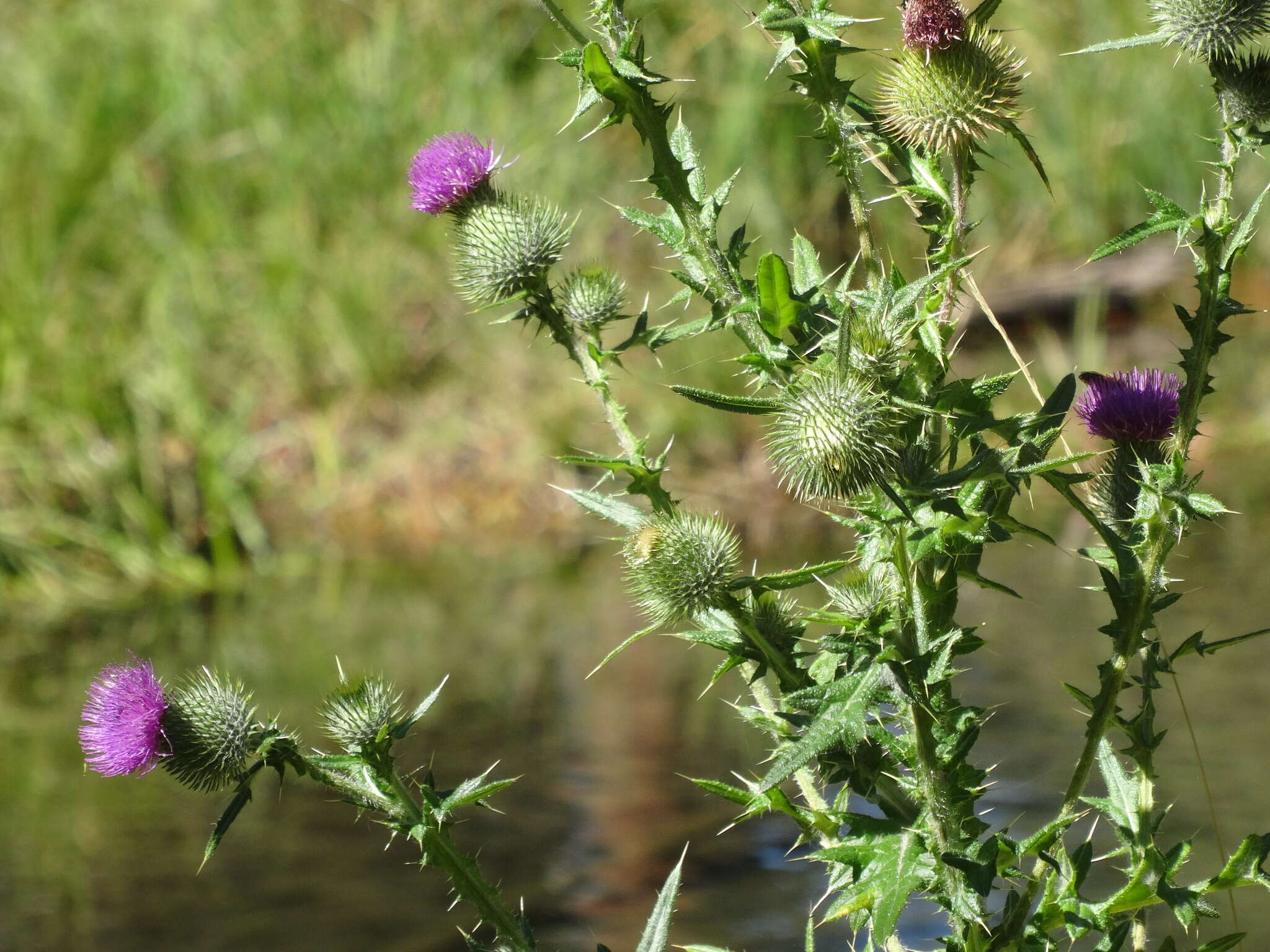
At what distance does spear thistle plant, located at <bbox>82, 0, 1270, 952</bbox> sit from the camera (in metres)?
1.58

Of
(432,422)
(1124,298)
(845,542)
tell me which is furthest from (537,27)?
(845,542)

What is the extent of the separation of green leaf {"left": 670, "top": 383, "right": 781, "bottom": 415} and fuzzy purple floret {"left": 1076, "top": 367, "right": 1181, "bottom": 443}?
0.60 metres

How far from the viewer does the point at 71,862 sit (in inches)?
126

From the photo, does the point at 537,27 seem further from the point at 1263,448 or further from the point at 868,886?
the point at 868,886

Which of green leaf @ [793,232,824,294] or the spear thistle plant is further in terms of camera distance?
green leaf @ [793,232,824,294]

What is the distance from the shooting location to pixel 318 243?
7566mm

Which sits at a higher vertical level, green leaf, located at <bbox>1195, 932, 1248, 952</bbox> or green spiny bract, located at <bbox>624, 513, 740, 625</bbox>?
green spiny bract, located at <bbox>624, 513, 740, 625</bbox>

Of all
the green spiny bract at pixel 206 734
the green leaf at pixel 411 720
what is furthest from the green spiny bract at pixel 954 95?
the green spiny bract at pixel 206 734

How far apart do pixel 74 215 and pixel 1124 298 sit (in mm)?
5763

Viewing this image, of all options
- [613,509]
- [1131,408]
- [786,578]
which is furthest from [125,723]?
[1131,408]

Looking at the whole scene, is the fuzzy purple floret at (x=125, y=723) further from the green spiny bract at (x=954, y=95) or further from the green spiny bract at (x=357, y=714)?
the green spiny bract at (x=954, y=95)

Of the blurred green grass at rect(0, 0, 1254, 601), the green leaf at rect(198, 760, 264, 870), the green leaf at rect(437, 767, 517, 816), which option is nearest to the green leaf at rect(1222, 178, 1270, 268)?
the green leaf at rect(437, 767, 517, 816)

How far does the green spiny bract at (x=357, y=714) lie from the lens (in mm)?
1776

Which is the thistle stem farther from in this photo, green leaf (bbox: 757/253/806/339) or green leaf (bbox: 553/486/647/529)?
green leaf (bbox: 757/253/806/339)
